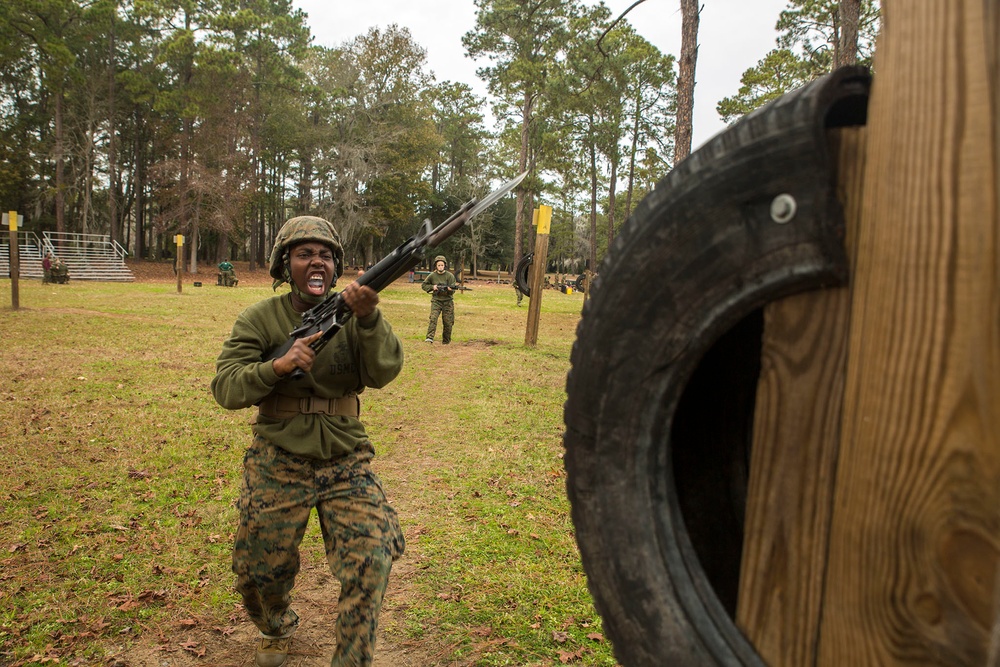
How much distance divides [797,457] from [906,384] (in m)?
0.20

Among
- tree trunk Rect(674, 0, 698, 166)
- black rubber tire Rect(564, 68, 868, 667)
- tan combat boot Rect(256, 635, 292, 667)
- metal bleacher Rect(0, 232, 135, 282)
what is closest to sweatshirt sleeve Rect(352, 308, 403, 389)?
tan combat boot Rect(256, 635, 292, 667)

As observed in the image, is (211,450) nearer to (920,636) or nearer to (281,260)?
(281,260)

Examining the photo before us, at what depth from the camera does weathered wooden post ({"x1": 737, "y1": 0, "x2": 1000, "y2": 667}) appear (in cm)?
79

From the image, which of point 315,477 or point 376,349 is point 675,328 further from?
point 315,477

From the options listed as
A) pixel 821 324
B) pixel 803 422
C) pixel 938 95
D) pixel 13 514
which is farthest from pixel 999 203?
pixel 13 514

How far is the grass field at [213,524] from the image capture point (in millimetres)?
3379

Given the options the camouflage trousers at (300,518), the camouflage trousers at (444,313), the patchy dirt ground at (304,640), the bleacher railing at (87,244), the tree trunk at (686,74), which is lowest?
the patchy dirt ground at (304,640)

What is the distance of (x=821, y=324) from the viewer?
3.16 ft

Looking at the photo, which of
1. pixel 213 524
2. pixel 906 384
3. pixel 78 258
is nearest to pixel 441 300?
pixel 213 524

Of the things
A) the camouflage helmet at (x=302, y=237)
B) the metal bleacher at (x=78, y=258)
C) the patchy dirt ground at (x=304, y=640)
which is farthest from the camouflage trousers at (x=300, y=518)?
the metal bleacher at (x=78, y=258)

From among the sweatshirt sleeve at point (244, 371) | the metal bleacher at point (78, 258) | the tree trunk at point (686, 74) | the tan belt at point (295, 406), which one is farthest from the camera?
the metal bleacher at point (78, 258)

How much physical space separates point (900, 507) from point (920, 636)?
164 mm

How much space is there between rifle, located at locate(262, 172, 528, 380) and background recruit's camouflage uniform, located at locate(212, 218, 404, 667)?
0.13 meters

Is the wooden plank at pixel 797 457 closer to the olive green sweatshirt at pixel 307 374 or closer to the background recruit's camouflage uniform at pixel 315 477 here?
the background recruit's camouflage uniform at pixel 315 477
